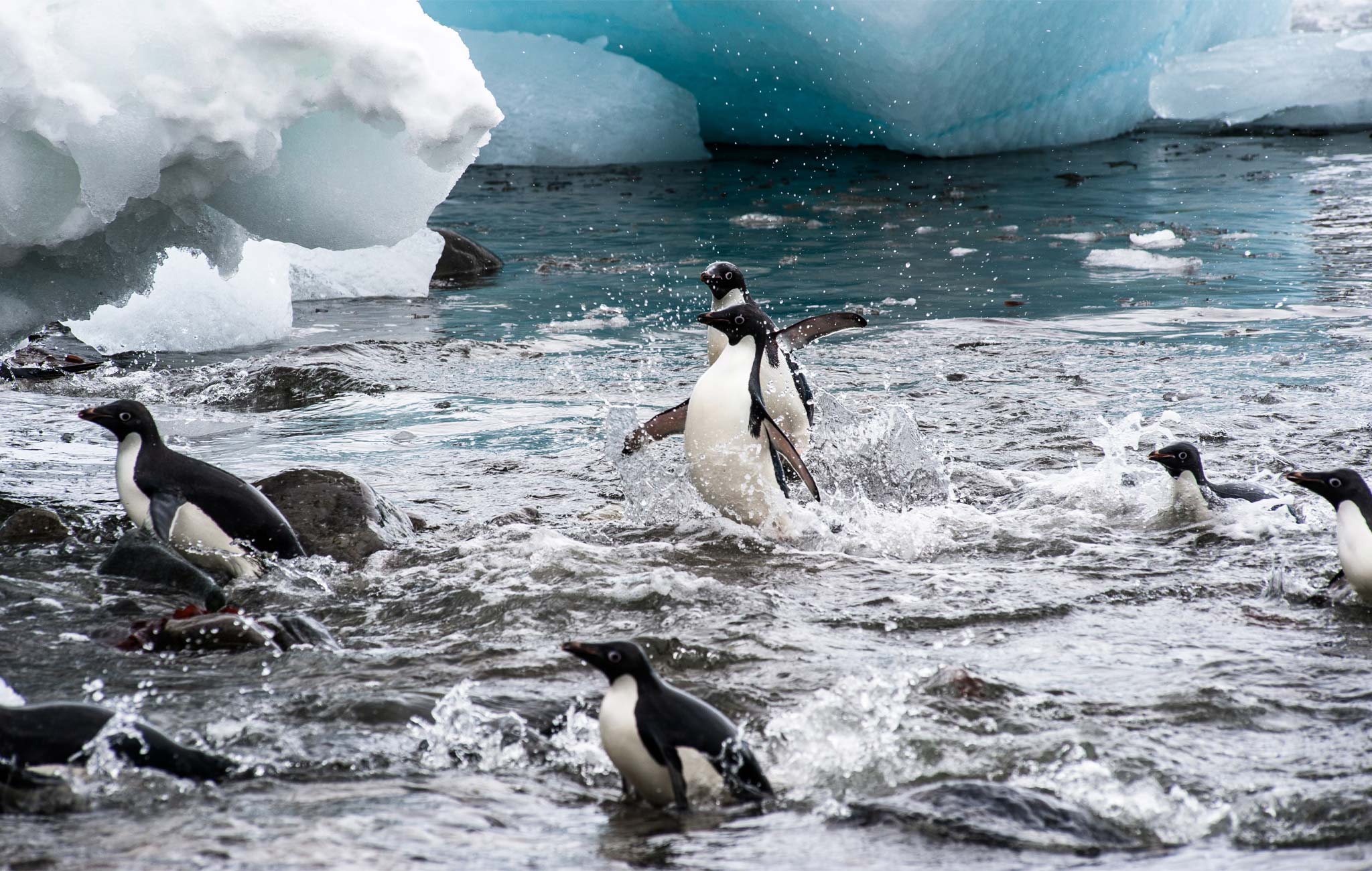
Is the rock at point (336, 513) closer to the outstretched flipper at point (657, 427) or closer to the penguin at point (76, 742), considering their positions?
the outstretched flipper at point (657, 427)

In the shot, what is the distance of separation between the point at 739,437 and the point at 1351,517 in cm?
208

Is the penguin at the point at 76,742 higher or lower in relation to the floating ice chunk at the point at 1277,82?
lower

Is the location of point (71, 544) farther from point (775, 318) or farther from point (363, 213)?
point (775, 318)

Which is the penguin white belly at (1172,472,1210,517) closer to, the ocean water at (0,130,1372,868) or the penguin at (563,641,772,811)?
the ocean water at (0,130,1372,868)

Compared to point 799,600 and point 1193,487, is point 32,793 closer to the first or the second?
point 799,600

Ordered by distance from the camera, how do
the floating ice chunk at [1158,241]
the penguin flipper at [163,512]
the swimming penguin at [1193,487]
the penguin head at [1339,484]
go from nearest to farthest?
the penguin head at [1339,484], the penguin flipper at [163,512], the swimming penguin at [1193,487], the floating ice chunk at [1158,241]

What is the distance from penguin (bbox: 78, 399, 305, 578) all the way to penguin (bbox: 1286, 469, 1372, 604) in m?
3.26

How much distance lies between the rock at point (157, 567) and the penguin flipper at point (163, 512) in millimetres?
42

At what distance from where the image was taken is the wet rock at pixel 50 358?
8.04 metres

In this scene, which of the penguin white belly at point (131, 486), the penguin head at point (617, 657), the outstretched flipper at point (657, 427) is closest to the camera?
the penguin head at point (617, 657)

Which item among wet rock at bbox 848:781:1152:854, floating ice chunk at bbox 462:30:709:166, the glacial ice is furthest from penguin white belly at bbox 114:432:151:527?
floating ice chunk at bbox 462:30:709:166

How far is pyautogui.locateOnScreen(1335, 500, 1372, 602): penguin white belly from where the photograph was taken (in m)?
4.14

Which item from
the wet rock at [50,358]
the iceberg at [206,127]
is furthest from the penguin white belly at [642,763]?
the wet rock at [50,358]

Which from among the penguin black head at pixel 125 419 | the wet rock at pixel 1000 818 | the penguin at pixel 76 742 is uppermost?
the penguin black head at pixel 125 419
